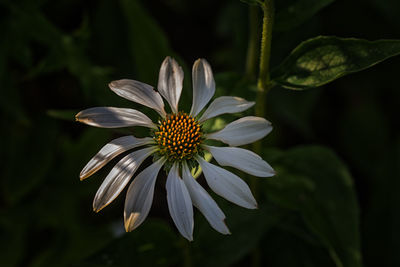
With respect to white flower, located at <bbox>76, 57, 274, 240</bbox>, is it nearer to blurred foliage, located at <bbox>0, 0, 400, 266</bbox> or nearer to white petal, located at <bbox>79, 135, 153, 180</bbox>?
white petal, located at <bbox>79, 135, 153, 180</bbox>

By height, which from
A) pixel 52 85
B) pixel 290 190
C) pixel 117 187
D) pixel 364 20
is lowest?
pixel 290 190

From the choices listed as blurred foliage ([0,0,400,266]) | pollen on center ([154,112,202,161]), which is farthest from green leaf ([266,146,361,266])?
pollen on center ([154,112,202,161])

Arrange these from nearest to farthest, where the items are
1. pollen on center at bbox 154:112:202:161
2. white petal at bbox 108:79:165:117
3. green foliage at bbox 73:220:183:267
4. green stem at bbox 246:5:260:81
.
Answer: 1. white petal at bbox 108:79:165:117
2. pollen on center at bbox 154:112:202:161
3. green foliage at bbox 73:220:183:267
4. green stem at bbox 246:5:260:81

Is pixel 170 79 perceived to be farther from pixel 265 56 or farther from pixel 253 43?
pixel 253 43

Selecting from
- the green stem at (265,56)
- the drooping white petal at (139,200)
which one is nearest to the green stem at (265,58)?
the green stem at (265,56)

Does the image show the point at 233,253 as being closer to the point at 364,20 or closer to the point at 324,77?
the point at 324,77

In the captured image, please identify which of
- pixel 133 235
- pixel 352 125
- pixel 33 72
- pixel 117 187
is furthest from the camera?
pixel 352 125

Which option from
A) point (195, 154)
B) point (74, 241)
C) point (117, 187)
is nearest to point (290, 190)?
point (195, 154)

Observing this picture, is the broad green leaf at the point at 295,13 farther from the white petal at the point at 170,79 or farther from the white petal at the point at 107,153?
the white petal at the point at 107,153
